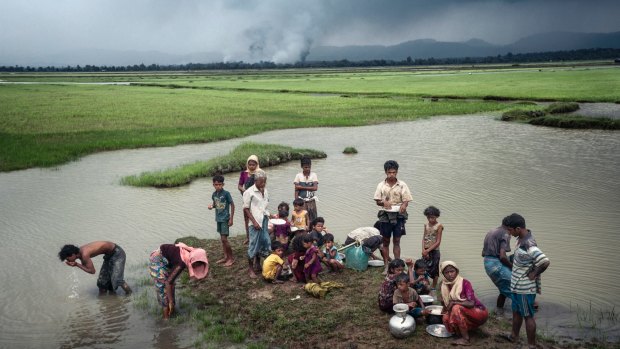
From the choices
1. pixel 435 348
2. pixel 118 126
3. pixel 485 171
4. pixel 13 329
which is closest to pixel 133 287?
pixel 13 329

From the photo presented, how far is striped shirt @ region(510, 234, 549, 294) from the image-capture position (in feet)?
17.4

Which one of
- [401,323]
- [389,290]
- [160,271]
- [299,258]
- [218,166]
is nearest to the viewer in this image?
[401,323]

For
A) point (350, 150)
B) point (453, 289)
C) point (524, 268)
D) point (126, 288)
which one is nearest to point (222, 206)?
point (126, 288)

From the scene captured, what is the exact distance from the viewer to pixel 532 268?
5.33m

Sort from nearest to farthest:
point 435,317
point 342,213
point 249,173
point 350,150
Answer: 1. point 435,317
2. point 249,173
3. point 342,213
4. point 350,150

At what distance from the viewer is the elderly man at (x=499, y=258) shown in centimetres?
633

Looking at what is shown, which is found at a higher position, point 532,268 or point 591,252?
point 532,268

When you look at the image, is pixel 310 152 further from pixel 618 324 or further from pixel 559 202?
pixel 618 324

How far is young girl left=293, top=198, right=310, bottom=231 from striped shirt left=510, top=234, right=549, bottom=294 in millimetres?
Answer: 3597

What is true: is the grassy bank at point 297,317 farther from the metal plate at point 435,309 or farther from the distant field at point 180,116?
the distant field at point 180,116

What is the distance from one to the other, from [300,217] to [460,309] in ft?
10.9

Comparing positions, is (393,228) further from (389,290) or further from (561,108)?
(561,108)

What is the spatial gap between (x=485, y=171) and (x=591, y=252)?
7.21 m

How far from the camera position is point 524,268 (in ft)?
17.7
